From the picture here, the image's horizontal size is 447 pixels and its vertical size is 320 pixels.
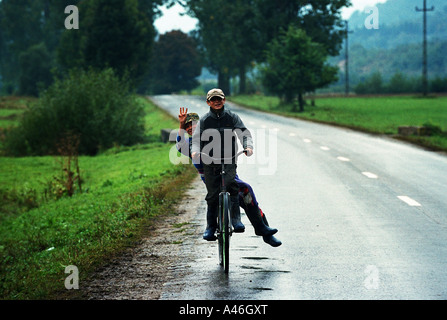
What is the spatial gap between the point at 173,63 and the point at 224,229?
355 ft

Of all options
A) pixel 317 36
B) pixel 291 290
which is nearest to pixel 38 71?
pixel 317 36

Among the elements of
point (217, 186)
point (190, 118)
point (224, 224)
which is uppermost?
point (190, 118)

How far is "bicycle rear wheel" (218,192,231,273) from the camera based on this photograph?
7320 millimetres

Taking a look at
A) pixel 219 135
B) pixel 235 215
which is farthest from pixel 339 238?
pixel 219 135

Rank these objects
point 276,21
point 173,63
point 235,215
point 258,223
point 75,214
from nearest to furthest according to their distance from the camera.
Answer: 1. point 235,215
2. point 258,223
3. point 75,214
4. point 276,21
5. point 173,63

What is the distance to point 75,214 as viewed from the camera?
1499 cm

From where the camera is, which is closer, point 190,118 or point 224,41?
point 190,118

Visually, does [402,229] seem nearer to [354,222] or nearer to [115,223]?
[354,222]

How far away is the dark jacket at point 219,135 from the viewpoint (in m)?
7.68

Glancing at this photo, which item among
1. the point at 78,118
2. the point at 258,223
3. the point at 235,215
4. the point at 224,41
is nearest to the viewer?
the point at 235,215

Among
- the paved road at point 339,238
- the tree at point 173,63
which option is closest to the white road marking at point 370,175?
the paved road at point 339,238

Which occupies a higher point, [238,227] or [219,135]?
[219,135]

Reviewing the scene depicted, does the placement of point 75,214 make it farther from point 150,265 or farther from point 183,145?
point 183,145

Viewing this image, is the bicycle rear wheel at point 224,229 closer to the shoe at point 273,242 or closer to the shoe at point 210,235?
the shoe at point 210,235
